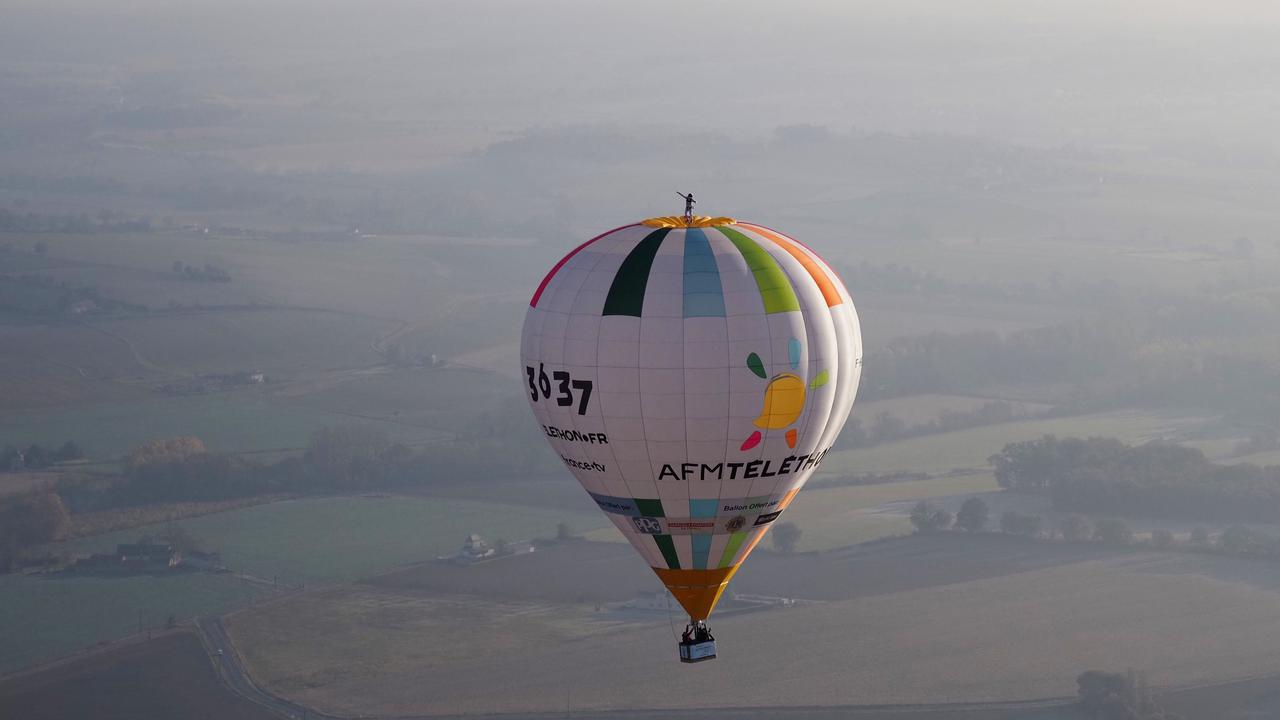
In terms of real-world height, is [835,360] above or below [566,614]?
above

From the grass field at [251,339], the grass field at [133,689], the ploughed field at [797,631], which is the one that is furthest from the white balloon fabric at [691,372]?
the grass field at [251,339]

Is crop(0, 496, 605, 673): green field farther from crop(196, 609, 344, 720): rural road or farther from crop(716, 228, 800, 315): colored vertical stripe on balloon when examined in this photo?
crop(716, 228, 800, 315): colored vertical stripe on balloon

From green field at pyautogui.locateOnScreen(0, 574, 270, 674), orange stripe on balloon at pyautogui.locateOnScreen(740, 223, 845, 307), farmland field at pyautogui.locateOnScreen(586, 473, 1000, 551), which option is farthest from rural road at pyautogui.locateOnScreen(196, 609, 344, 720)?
orange stripe on balloon at pyautogui.locateOnScreen(740, 223, 845, 307)

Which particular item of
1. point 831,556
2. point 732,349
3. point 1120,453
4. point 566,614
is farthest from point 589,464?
point 1120,453

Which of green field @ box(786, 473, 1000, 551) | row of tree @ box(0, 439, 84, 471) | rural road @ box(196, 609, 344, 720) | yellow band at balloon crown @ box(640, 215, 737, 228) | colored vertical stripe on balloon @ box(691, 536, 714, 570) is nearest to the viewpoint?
yellow band at balloon crown @ box(640, 215, 737, 228)

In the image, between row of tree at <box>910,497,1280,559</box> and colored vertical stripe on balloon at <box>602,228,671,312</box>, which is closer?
colored vertical stripe on balloon at <box>602,228,671,312</box>

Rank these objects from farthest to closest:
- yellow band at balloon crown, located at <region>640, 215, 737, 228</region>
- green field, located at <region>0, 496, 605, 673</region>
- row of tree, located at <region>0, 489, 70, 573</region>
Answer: row of tree, located at <region>0, 489, 70, 573</region>, green field, located at <region>0, 496, 605, 673</region>, yellow band at balloon crown, located at <region>640, 215, 737, 228</region>

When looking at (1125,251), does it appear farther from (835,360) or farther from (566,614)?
(835,360)
